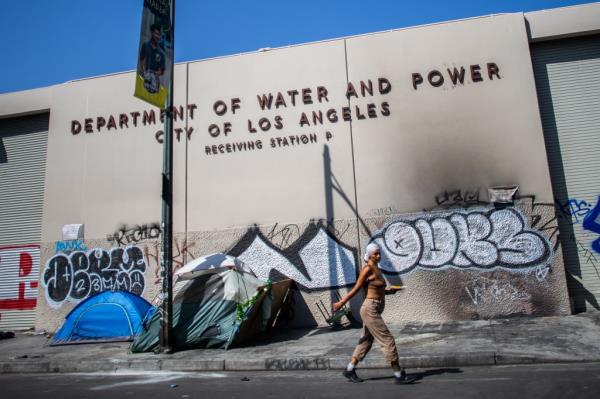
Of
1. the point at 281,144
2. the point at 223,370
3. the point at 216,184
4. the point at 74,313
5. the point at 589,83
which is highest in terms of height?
the point at 589,83

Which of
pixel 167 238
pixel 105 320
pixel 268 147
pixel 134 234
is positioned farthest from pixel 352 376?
pixel 134 234

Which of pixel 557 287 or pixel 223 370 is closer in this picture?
pixel 223 370

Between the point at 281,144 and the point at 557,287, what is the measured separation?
6.79 metres

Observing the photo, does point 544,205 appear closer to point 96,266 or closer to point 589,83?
point 589,83

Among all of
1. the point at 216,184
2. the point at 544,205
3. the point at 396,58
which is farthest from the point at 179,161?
the point at 544,205

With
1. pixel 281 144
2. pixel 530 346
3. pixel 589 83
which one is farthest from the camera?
pixel 281 144

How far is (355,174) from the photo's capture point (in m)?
10.9

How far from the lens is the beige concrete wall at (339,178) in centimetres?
1010

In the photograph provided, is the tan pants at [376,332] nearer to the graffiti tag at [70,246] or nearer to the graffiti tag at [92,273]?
the graffiti tag at [92,273]

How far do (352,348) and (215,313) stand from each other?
2.63 meters

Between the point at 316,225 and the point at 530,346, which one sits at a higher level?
the point at 316,225

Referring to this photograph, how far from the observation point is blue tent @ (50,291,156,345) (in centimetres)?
1006

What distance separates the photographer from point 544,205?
9984 millimetres

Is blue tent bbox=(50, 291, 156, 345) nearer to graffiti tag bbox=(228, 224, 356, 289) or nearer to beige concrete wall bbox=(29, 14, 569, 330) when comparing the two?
beige concrete wall bbox=(29, 14, 569, 330)
